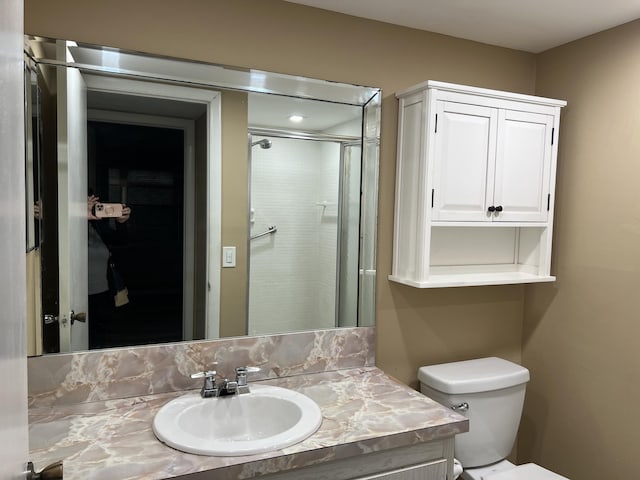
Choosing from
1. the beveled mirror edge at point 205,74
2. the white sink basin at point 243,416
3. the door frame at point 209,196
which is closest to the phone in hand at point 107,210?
the door frame at point 209,196

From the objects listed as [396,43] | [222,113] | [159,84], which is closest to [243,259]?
[222,113]

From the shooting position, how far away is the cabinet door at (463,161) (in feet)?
6.23

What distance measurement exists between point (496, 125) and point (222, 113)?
1121 mm

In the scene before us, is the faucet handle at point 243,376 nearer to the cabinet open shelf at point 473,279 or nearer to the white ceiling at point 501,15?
the cabinet open shelf at point 473,279

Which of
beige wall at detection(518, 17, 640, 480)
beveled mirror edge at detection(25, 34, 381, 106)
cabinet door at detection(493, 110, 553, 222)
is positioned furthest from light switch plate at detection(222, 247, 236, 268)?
beige wall at detection(518, 17, 640, 480)

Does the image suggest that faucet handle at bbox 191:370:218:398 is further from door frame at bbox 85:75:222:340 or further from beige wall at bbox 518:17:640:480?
beige wall at bbox 518:17:640:480

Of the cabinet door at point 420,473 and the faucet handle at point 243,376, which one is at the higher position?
the faucet handle at point 243,376

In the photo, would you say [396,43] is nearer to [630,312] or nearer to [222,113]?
[222,113]

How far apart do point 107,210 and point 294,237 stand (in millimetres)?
696

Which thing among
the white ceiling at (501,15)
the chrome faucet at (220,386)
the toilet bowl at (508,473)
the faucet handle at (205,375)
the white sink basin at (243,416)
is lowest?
the toilet bowl at (508,473)

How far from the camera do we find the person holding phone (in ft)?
5.26

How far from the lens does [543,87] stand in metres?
2.34

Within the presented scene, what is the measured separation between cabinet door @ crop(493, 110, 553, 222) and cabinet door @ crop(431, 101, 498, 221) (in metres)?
0.05

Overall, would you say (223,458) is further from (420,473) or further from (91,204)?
(91,204)
